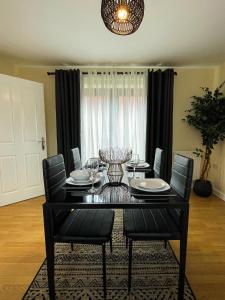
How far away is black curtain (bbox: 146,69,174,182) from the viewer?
338cm

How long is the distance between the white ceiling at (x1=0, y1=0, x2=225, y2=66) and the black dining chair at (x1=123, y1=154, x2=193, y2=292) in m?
1.53

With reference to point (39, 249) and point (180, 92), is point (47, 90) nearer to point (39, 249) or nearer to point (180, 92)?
point (180, 92)

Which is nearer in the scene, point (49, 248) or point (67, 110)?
point (49, 248)

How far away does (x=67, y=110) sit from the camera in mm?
3447

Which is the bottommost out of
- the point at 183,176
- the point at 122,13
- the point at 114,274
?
the point at 114,274

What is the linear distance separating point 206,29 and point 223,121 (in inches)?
57.3

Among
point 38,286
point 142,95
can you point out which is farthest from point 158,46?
point 38,286

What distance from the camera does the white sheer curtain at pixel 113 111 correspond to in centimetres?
347

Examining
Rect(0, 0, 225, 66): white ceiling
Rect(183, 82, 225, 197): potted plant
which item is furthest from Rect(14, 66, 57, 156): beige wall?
Rect(183, 82, 225, 197): potted plant

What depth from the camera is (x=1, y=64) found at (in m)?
3.27

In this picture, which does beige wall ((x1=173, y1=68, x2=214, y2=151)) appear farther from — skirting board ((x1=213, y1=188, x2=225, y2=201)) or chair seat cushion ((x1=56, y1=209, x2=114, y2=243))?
chair seat cushion ((x1=56, y1=209, x2=114, y2=243))

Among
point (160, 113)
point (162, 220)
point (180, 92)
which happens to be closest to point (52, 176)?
point (162, 220)

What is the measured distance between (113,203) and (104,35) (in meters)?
2.15

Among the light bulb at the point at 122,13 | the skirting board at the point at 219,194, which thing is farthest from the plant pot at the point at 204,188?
the light bulb at the point at 122,13
